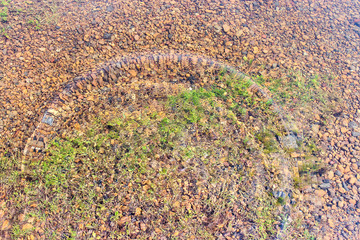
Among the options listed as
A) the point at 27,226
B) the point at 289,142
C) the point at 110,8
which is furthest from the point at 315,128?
the point at 110,8

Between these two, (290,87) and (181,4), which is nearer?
(290,87)

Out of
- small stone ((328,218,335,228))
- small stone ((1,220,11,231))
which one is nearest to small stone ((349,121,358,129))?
small stone ((328,218,335,228))

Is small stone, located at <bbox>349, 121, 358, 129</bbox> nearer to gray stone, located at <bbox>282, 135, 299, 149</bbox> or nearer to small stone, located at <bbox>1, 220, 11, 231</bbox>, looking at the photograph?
gray stone, located at <bbox>282, 135, 299, 149</bbox>

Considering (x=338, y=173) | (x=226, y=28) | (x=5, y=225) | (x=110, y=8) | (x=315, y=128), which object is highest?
(x=226, y=28)

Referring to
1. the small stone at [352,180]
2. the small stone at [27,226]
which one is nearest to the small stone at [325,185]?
the small stone at [352,180]

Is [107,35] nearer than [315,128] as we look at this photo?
No

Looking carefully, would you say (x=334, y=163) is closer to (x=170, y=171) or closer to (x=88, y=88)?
(x=170, y=171)

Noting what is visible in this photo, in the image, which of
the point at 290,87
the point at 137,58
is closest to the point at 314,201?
the point at 290,87

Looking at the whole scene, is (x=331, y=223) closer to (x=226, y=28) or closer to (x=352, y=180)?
(x=352, y=180)

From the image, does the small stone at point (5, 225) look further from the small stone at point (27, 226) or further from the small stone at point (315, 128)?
the small stone at point (315, 128)
